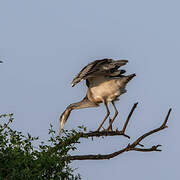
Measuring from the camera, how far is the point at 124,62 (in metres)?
10.2

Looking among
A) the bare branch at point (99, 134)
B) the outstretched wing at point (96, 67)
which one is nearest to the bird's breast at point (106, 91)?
the outstretched wing at point (96, 67)

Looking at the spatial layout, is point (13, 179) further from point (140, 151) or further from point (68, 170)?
point (140, 151)

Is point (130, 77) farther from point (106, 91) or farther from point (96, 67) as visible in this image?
point (96, 67)

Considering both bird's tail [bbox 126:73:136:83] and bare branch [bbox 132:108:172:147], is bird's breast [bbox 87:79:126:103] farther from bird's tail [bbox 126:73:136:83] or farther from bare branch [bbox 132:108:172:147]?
bare branch [bbox 132:108:172:147]

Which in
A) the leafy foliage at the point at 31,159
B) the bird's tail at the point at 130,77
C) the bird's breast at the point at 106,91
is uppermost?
the bird's tail at the point at 130,77

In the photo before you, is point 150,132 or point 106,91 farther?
point 106,91

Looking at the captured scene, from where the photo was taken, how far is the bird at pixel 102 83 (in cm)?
1038

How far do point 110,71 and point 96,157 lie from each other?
2970mm

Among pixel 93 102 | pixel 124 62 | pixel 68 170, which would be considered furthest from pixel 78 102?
pixel 68 170

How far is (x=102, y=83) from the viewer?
11570 millimetres

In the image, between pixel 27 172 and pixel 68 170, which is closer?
pixel 27 172

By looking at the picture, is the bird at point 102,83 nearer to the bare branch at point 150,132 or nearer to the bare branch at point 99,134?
the bare branch at point 99,134

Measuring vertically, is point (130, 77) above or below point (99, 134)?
above

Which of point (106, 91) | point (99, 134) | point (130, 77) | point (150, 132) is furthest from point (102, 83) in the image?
point (150, 132)
